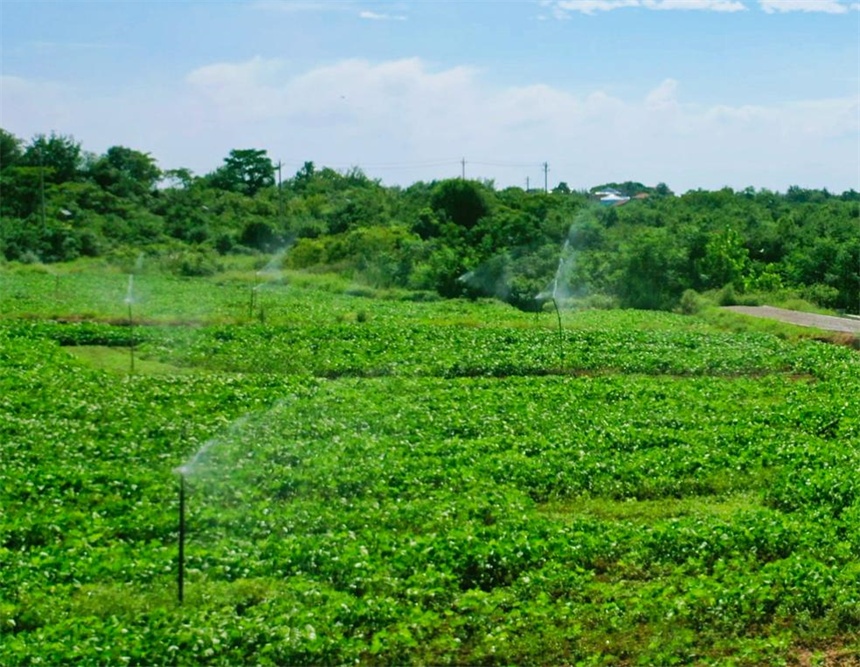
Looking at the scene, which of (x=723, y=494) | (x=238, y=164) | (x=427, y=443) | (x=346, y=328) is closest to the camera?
(x=723, y=494)

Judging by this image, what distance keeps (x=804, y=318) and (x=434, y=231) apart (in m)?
20.2

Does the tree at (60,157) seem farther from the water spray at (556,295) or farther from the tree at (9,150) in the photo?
the water spray at (556,295)

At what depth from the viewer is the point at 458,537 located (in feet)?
30.5

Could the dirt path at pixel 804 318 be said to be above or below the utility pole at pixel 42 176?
below

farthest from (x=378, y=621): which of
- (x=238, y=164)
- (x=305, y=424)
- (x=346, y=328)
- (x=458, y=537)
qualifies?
(x=238, y=164)

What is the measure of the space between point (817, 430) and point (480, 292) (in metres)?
25.0

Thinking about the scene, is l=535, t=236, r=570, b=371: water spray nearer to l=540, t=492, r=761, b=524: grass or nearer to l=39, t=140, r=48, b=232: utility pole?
l=540, t=492, r=761, b=524: grass

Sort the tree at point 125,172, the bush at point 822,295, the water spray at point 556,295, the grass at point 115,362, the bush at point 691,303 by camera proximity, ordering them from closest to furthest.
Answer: the grass at point 115,362 < the water spray at point 556,295 < the bush at point 691,303 < the bush at point 822,295 < the tree at point 125,172

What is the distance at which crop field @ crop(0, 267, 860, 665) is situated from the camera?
7.66 metres

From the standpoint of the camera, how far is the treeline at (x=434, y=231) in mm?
37281

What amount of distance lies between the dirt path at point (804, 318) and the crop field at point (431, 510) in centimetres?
857

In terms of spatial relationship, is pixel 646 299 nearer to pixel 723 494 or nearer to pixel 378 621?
pixel 723 494

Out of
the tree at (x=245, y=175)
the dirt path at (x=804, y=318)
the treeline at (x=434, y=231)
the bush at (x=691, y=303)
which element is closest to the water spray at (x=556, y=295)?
the treeline at (x=434, y=231)

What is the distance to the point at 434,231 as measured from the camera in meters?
46.9
